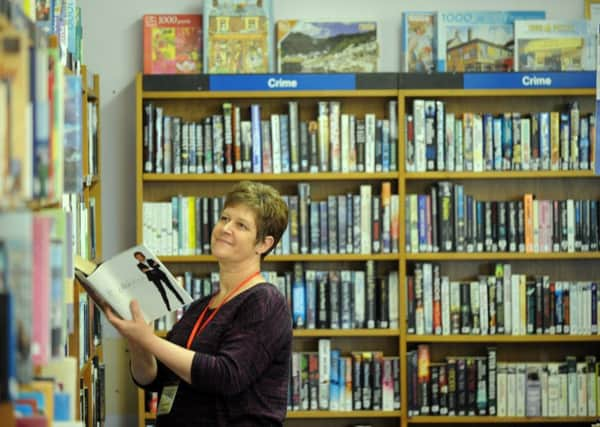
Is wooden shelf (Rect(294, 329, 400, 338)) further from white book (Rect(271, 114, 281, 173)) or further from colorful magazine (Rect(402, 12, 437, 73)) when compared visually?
colorful magazine (Rect(402, 12, 437, 73))

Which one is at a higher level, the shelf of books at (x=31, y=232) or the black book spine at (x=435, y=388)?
the shelf of books at (x=31, y=232)

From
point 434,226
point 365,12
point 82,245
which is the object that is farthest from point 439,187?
point 82,245

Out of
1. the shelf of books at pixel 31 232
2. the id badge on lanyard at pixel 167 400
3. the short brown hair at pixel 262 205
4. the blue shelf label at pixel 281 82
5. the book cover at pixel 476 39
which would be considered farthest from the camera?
the book cover at pixel 476 39

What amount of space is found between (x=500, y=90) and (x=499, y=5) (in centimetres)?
52

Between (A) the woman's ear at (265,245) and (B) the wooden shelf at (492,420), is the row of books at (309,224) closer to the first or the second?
(B) the wooden shelf at (492,420)

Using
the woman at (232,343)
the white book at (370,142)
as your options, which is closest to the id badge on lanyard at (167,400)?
the woman at (232,343)

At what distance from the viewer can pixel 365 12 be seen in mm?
5012

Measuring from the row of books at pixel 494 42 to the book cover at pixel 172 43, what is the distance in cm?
100

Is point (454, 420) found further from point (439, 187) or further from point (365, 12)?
point (365, 12)

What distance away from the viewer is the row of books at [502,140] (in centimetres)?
477

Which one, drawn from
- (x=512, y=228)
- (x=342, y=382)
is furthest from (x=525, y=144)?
(x=342, y=382)

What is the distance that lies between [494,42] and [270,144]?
1.19 metres

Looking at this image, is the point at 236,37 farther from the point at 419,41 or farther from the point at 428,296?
the point at 428,296

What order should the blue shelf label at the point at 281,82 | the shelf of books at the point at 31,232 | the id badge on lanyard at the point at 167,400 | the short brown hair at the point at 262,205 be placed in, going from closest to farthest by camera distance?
1. the shelf of books at the point at 31,232
2. the id badge on lanyard at the point at 167,400
3. the short brown hair at the point at 262,205
4. the blue shelf label at the point at 281,82
